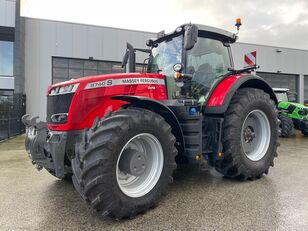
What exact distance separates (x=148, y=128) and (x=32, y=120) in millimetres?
1878

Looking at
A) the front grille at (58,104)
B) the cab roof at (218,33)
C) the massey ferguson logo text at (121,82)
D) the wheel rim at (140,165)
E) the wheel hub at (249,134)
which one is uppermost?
the cab roof at (218,33)

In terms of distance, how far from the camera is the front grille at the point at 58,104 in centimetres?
330

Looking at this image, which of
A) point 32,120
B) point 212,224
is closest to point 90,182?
point 212,224

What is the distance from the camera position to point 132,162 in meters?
3.05

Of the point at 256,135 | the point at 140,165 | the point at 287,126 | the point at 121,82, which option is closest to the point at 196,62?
the point at 121,82

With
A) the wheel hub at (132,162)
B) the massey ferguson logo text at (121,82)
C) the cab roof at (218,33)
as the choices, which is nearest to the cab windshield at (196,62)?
the cab roof at (218,33)

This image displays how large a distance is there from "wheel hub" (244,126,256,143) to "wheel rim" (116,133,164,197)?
1.85 m

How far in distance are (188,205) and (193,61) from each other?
2.11 meters

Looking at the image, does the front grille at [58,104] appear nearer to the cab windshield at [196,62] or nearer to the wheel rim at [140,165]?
the wheel rim at [140,165]

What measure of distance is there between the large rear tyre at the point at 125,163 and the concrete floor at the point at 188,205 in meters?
0.23

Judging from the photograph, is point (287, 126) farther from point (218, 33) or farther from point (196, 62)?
point (196, 62)

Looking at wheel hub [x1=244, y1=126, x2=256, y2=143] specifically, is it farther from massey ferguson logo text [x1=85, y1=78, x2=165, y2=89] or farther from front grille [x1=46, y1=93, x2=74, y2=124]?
front grille [x1=46, y1=93, x2=74, y2=124]

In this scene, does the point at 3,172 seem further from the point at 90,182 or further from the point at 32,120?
the point at 90,182

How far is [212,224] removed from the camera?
2.75 m
